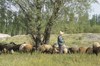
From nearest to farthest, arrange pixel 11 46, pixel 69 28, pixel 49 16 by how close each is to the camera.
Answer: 1. pixel 49 16
2. pixel 69 28
3. pixel 11 46

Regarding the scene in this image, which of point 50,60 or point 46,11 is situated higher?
point 46,11

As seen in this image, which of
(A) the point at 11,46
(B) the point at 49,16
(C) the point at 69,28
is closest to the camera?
(B) the point at 49,16

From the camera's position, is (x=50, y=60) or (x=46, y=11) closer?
(x=50, y=60)

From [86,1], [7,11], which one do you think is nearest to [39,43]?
[7,11]

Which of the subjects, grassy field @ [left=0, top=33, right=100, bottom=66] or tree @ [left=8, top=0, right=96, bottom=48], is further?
tree @ [left=8, top=0, right=96, bottom=48]

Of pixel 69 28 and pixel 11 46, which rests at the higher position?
pixel 69 28

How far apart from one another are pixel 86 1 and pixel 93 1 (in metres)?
0.74

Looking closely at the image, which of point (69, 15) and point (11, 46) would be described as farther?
point (11, 46)

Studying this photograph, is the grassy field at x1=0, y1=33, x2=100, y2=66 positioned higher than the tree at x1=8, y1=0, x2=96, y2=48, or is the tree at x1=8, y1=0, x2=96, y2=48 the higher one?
the tree at x1=8, y1=0, x2=96, y2=48

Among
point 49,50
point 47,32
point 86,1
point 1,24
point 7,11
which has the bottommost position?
point 49,50

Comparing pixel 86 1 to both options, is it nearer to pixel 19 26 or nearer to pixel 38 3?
pixel 38 3

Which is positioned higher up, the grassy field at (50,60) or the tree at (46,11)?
the tree at (46,11)

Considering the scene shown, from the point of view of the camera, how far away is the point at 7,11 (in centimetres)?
1197

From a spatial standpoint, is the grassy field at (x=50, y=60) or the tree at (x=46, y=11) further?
the tree at (x=46, y=11)
